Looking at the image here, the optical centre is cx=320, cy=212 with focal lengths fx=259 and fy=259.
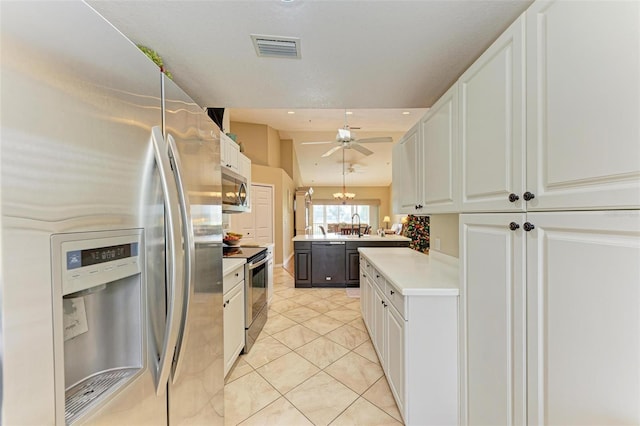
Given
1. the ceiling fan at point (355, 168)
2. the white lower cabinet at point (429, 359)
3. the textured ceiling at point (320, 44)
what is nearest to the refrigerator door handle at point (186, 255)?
the textured ceiling at point (320, 44)

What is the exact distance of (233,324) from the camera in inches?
89.4

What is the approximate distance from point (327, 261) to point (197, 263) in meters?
4.00

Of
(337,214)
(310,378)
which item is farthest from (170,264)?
(337,214)

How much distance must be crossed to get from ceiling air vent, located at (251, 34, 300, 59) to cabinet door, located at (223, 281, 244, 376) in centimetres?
175

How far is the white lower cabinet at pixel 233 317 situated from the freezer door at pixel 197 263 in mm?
665

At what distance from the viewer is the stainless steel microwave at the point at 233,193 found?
248cm

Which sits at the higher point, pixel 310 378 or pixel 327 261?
pixel 327 261

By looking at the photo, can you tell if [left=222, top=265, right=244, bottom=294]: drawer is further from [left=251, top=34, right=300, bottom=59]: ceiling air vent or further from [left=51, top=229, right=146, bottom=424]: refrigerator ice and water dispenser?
[left=251, top=34, right=300, bottom=59]: ceiling air vent

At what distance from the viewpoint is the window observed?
13.8 m

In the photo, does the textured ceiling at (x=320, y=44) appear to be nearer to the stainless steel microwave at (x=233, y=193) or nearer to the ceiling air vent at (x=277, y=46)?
the ceiling air vent at (x=277, y=46)

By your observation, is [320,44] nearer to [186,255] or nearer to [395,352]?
[186,255]

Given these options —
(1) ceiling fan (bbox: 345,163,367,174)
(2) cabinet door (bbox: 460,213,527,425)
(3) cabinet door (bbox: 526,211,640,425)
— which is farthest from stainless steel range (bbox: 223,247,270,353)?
(1) ceiling fan (bbox: 345,163,367,174)

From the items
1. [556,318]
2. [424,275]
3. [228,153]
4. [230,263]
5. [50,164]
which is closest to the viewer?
[50,164]

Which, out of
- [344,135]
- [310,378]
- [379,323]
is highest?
[344,135]
